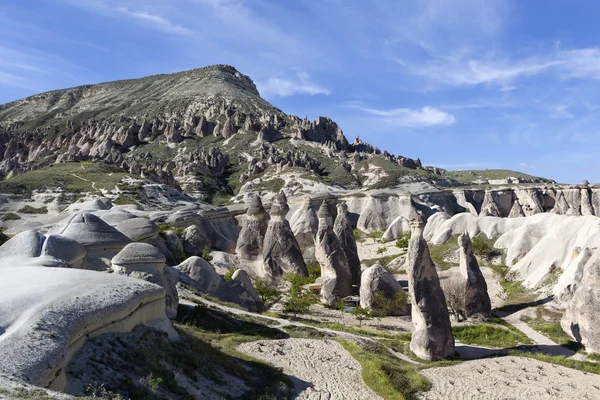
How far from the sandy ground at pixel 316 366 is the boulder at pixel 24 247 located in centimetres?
807

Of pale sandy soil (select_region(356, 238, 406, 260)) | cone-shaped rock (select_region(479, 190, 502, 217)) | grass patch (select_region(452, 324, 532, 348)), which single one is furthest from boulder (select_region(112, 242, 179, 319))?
cone-shaped rock (select_region(479, 190, 502, 217))

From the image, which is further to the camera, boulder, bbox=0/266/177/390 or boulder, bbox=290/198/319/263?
boulder, bbox=290/198/319/263

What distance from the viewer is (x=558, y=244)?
101 ft

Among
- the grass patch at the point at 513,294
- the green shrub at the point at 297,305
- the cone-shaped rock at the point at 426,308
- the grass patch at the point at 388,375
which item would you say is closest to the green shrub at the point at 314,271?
the green shrub at the point at 297,305

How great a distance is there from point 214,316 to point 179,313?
145 cm

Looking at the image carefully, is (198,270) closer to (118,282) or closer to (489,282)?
(118,282)

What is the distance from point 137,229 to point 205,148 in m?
71.7

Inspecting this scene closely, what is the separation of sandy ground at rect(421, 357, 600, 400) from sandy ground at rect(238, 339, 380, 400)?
227 cm

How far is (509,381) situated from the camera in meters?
15.8

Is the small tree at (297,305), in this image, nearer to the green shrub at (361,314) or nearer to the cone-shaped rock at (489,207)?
the green shrub at (361,314)

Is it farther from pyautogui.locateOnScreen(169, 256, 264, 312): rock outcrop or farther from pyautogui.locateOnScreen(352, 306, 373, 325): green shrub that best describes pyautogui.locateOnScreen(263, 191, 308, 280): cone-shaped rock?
pyautogui.locateOnScreen(352, 306, 373, 325): green shrub

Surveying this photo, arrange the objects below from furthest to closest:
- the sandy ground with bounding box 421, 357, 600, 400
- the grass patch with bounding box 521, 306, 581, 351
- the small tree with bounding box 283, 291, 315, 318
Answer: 1. the small tree with bounding box 283, 291, 315, 318
2. the grass patch with bounding box 521, 306, 581, 351
3. the sandy ground with bounding box 421, 357, 600, 400

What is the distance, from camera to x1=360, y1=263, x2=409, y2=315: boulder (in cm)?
2542

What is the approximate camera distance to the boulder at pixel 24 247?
55.5ft
